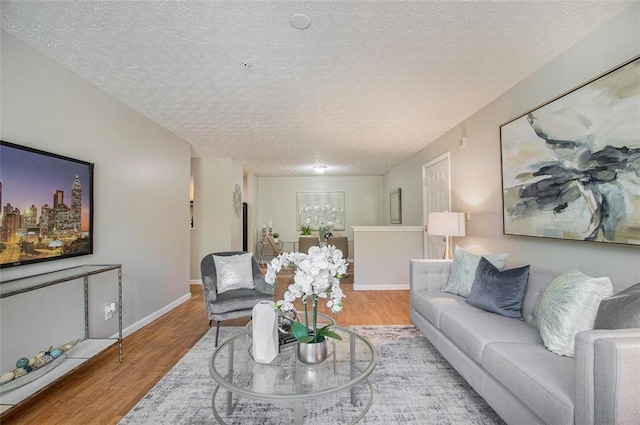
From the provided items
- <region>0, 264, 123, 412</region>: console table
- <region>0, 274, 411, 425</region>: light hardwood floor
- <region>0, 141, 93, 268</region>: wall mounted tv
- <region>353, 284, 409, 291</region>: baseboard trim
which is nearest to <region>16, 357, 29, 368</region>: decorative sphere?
<region>0, 264, 123, 412</region>: console table

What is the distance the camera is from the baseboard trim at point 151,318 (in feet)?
10.0

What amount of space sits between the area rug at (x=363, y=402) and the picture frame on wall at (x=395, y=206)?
14.2 feet

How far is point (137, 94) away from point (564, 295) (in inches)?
145

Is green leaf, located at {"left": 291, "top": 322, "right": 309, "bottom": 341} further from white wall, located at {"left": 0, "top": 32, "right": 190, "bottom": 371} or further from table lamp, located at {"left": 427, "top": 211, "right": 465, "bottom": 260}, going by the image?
Result: table lamp, located at {"left": 427, "top": 211, "right": 465, "bottom": 260}

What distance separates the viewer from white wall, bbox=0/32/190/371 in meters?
1.97

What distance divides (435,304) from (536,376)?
45.8 inches

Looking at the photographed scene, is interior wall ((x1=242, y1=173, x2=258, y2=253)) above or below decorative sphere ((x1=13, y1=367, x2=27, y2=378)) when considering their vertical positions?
above

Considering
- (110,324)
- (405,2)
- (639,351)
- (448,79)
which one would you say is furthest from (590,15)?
(110,324)

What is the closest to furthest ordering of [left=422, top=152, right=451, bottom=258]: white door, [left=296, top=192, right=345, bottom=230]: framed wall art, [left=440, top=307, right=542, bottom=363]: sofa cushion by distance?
[left=440, top=307, right=542, bottom=363]: sofa cushion
[left=422, top=152, right=451, bottom=258]: white door
[left=296, top=192, right=345, bottom=230]: framed wall art

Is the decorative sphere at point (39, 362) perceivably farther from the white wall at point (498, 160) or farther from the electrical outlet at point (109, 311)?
the white wall at point (498, 160)

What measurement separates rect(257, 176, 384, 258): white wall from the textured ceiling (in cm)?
467

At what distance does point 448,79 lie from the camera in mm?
2527

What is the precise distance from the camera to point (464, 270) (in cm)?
277

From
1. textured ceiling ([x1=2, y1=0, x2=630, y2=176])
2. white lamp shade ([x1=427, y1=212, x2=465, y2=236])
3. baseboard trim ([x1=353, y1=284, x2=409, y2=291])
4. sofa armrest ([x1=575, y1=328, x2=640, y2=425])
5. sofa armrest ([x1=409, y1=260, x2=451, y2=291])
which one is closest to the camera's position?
sofa armrest ([x1=575, y1=328, x2=640, y2=425])
